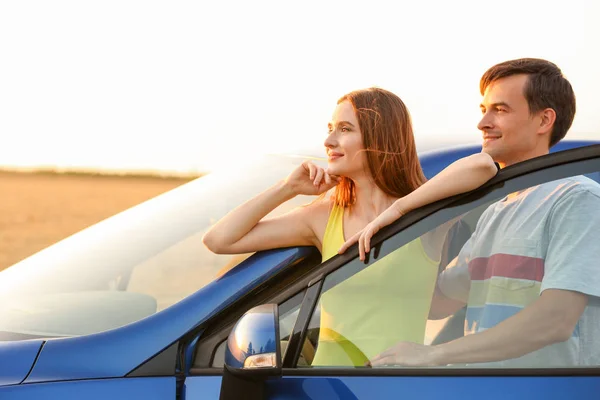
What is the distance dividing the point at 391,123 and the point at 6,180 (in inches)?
2027

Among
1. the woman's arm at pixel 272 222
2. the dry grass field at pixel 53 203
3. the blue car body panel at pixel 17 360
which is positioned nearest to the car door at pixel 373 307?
the woman's arm at pixel 272 222

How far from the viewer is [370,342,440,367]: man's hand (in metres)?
1.88

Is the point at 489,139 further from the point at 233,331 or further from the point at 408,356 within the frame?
the point at 233,331

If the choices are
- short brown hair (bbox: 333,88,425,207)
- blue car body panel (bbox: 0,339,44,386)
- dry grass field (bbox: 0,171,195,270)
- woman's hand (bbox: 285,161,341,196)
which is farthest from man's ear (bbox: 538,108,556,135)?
dry grass field (bbox: 0,171,195,270)

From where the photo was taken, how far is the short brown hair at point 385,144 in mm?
2389

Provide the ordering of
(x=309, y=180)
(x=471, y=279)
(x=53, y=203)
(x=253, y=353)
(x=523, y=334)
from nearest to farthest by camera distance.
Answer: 1. (x=253, y=353)
2. (x=523, y=334)
3. (x=471, y=279)
4. (x=309, y=180)
5. (x=53, y=203)

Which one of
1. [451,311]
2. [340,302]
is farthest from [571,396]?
[340,302]

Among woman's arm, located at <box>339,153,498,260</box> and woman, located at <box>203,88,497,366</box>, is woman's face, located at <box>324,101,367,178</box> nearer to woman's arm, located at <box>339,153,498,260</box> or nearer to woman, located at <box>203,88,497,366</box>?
woman, located at <box>203,88,497,366</box>

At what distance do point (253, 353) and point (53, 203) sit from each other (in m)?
32.2

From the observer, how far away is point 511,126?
2.36 m

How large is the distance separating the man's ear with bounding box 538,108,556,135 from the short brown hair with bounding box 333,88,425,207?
33cm

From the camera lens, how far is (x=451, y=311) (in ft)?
6.57

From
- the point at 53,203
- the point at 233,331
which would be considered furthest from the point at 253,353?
the point at 53,203

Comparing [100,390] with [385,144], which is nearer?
[100,390]
